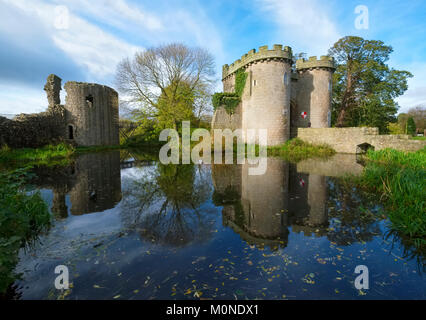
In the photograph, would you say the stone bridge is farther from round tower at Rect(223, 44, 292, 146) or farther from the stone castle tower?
the stone castle tower

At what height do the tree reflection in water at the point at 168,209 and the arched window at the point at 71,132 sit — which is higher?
the arched window at the point at 71,132

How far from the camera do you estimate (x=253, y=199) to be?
5680mm

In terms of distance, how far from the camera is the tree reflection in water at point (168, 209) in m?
3.70

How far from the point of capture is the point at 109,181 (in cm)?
778

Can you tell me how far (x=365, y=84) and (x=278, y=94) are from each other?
14.1 m

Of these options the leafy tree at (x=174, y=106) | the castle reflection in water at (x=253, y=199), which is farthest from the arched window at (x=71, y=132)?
the castle reflection in water at (x=253, y=199)

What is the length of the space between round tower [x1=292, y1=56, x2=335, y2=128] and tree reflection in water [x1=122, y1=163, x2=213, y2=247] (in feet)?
56.8

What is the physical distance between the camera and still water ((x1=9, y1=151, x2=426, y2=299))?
7.73 feet

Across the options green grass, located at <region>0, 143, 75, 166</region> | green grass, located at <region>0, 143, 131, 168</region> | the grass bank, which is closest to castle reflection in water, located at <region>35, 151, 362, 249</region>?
the grass bank

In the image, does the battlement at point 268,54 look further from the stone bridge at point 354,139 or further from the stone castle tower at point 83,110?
the stone castle tower at point 83,110

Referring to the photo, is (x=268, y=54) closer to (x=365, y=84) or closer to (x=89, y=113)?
(x=365, y=84)

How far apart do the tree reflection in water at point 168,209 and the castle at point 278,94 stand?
11393 millimetres

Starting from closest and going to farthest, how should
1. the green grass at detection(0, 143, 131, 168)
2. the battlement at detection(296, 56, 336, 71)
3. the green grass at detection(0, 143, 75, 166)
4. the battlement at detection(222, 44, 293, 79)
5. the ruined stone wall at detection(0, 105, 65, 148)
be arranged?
the green grass at detection(0, 143, 131, 168) → the green grass at detection(0, 143, 75, 166) → the ruined stone wall at detection(0, 105, 65, 148) → the battlement at detection(222, 44, 293, 79) → the battlement at detection(296, 56, 336, 71)
